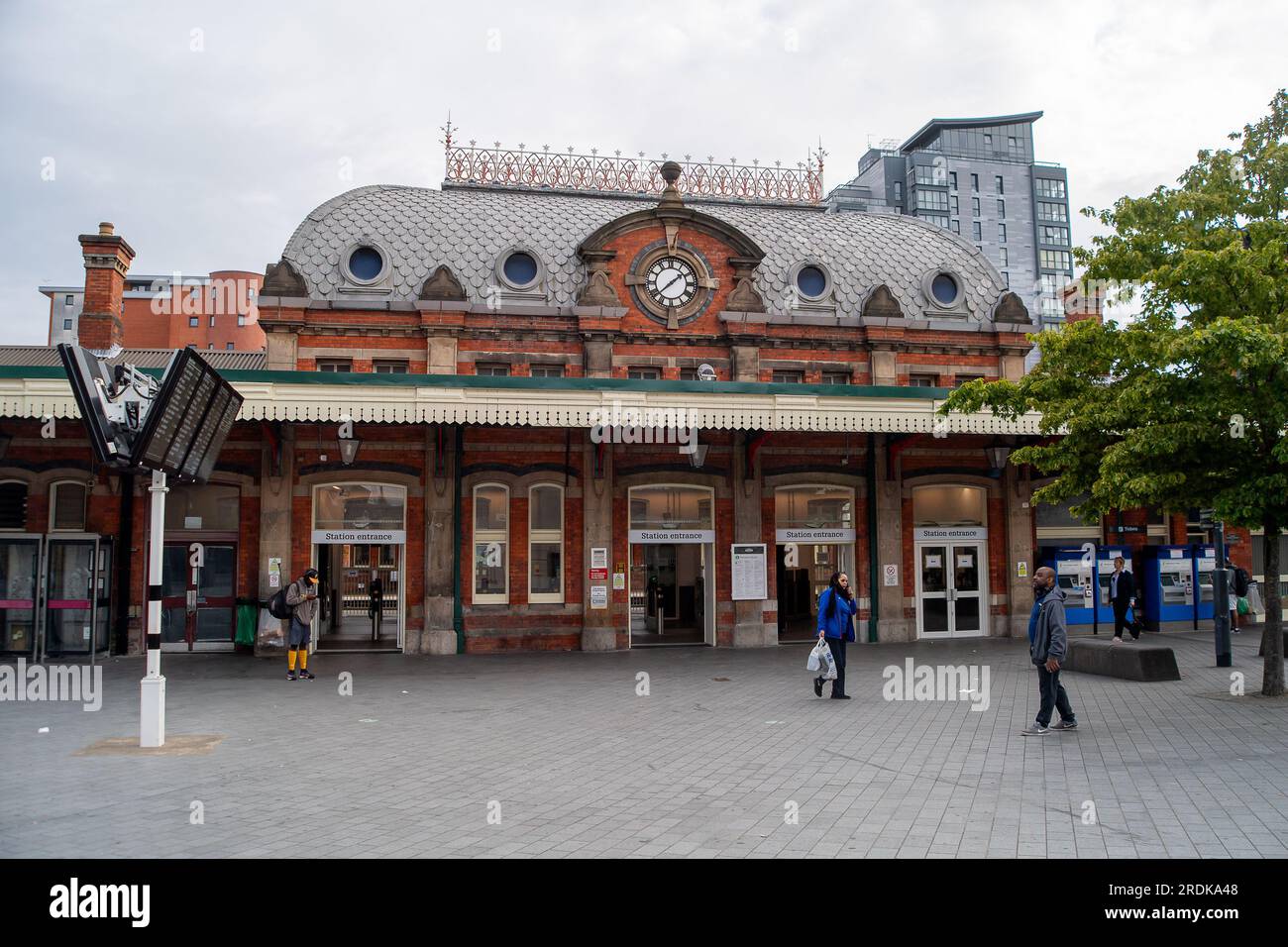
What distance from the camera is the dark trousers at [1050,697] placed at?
10312 millimetres

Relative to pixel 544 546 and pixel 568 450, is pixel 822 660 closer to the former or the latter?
pixel 544 546

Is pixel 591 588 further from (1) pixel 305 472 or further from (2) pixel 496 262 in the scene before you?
(2) pixel 496 262

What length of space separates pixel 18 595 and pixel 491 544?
858cm

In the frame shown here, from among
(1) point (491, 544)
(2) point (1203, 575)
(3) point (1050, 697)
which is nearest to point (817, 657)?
(3) point (1050, 697)

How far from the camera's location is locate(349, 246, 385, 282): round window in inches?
794

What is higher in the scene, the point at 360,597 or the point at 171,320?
the point at 171,320

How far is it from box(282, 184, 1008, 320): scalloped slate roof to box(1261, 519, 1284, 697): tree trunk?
11.0 metres

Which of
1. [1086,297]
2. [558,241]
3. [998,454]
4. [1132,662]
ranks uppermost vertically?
[558,241]

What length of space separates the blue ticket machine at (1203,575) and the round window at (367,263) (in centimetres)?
1957

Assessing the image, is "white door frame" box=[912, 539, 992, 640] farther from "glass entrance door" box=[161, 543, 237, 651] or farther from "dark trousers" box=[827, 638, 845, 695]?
"glass entrance door" box=[161, 543, 237, 651]

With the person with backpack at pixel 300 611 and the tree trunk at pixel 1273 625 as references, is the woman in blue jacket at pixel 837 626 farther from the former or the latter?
the person with backpack at pixel 300 611

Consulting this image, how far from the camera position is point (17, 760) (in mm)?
9016

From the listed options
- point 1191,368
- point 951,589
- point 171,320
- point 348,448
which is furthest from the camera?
point 171,320

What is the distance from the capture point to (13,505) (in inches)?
719
